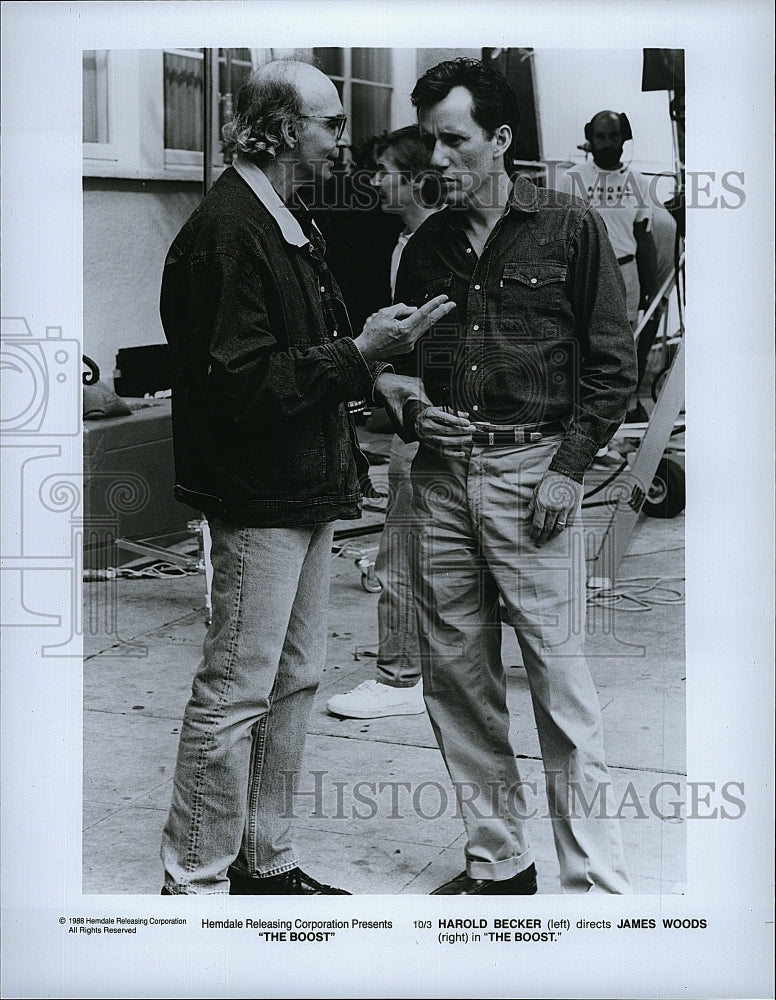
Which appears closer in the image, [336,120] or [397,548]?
[336,120]

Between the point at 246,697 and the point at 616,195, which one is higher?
the point at 616,195

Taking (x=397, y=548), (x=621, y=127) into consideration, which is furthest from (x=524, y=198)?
(x=397, y=548)

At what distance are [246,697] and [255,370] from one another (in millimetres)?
727

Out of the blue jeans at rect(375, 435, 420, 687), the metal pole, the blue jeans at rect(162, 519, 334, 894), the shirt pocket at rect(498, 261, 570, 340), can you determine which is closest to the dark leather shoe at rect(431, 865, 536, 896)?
the blue jeans at rect(162, 519, 334, 894)

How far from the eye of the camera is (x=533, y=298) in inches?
117

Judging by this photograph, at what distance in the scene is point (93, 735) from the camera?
3422mm

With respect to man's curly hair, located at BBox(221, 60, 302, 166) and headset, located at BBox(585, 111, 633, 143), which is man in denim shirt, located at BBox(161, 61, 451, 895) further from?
headset, located at BBox(585, 111, 633, 143)

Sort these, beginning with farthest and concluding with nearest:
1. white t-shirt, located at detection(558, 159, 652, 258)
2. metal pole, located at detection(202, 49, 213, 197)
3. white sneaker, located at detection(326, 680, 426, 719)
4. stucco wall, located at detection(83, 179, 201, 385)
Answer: white sneaker, located at detection(326, 680, 426, 719), stucco wall, located at detection(83, 179, 201, 385), metal pole, located at detection(202, 49, 213, 197), white t-shirt, located at detection(558, 159, 652, 258)

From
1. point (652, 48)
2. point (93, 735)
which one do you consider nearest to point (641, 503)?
point (652, 48)

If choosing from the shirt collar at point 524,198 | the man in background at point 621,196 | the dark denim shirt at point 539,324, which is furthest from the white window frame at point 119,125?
the man in background at point 621,196

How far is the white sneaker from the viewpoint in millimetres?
3963

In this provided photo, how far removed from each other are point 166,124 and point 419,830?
7.66 ft

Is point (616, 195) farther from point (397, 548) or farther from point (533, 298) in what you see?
point (397, 548)

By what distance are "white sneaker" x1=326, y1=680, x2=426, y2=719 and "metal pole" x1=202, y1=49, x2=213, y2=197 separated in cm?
153
